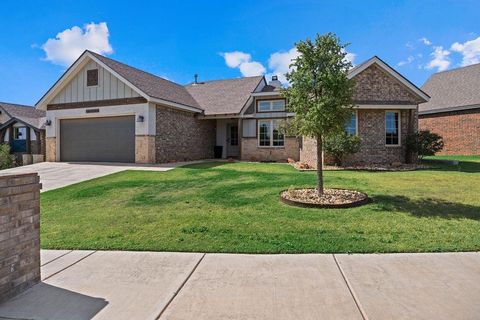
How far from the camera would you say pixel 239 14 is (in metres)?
13.2

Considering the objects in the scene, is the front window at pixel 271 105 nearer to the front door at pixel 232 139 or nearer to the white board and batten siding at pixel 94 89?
the front door at pixel 232 139

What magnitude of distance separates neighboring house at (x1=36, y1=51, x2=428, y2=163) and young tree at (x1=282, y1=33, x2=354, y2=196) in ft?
22.9

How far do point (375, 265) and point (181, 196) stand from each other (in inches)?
220

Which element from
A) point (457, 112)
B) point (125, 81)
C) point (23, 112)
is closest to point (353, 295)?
point (125, 81)

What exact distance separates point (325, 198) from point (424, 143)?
10.00m

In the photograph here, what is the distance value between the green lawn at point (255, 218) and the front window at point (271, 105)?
1018 cm

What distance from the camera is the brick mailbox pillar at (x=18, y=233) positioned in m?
3.16

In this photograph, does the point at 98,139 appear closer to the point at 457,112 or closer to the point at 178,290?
the point at 178,290

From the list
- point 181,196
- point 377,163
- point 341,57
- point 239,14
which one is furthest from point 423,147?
point 181,196

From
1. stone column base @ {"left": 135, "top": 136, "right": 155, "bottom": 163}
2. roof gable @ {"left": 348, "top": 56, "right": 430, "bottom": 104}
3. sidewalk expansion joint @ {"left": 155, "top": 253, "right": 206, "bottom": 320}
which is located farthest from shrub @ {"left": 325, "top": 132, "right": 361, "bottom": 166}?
sidewalk expansion joint @ {"left": 155, "top": 253, "right": 206, "bottom": 320}

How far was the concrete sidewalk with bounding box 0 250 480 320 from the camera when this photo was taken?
9.47 feet

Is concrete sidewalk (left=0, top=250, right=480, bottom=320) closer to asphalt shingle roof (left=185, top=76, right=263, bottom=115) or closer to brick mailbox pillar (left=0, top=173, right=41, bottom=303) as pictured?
brick mailbox pillar (left=0, top=173, right=41, bottom=303)

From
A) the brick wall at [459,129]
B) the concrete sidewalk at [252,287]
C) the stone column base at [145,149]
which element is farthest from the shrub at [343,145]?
the brick wall at [459,129]

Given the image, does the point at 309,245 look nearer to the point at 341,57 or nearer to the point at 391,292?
the point at 391,292
